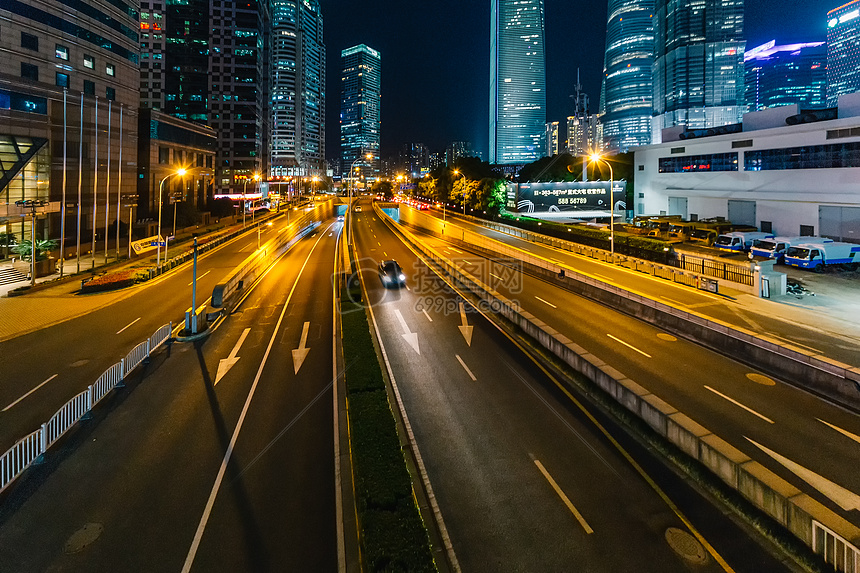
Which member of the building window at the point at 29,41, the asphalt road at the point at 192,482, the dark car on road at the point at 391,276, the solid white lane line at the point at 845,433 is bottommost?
the asphalt road at the point at 192,482

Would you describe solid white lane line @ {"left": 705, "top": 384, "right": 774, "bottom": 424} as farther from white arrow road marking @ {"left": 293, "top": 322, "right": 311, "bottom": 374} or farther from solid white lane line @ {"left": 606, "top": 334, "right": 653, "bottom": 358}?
white arrow road marking @ {"left": 293, "top": 322, "right": 311, "bottom": 374}

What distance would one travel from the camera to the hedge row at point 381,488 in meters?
8.09

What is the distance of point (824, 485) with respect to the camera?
416 inches

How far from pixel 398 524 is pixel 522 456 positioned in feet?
14.8

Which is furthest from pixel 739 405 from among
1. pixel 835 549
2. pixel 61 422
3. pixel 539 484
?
pixel 61 422

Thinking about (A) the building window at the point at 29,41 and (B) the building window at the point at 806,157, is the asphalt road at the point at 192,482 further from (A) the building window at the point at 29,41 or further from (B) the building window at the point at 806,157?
(B) the building window at the point at 806,157

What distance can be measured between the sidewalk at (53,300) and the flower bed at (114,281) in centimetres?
65

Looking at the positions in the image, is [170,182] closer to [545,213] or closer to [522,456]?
[545,213]

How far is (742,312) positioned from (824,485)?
17296 mm

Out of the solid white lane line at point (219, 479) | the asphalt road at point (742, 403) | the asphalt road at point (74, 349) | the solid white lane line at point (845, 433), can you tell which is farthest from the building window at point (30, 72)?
the solid white lane line at point (845, 433)

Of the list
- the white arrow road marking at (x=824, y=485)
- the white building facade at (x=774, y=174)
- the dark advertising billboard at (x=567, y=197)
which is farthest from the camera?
the dark advertising billboard at (x=567, y=197)

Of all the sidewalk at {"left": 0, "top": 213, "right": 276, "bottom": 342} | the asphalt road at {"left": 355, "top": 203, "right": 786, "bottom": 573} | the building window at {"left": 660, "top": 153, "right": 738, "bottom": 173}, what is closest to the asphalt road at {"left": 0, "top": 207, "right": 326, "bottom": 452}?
the sidewalk at {"left": 0, "top": 213, "right": 276, "bottom": 342}

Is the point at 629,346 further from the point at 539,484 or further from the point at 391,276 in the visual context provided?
the point at 391,276

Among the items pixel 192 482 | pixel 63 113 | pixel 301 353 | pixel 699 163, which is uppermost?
pixel 63 113
